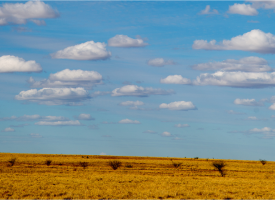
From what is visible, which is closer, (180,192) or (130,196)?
(130,196)

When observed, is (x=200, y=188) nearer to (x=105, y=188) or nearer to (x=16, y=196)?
(x=105, y=188)

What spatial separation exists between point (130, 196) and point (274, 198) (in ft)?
47.4

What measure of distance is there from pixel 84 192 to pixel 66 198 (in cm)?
348

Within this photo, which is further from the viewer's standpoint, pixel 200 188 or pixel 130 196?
pixel 200 188

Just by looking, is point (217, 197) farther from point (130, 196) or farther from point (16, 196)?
point (16, 196)

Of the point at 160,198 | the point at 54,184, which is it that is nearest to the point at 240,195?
the point at 160,198

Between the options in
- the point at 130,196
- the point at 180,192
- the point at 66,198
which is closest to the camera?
the point at 66,198

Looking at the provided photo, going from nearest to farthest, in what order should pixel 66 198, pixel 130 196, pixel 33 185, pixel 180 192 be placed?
pixel 66 198 < pixel 130 196 < pixel 180 192 < pixel 33 185

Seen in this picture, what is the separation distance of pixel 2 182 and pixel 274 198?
30191 mm

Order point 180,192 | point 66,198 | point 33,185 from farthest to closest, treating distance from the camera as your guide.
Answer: point 33,185, point 180,192, point 66,198

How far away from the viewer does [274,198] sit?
1288 inches

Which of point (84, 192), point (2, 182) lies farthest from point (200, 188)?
point (2, 182)

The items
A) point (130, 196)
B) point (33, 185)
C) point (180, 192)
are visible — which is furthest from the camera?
point (33, 185)

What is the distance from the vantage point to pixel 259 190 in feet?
124
